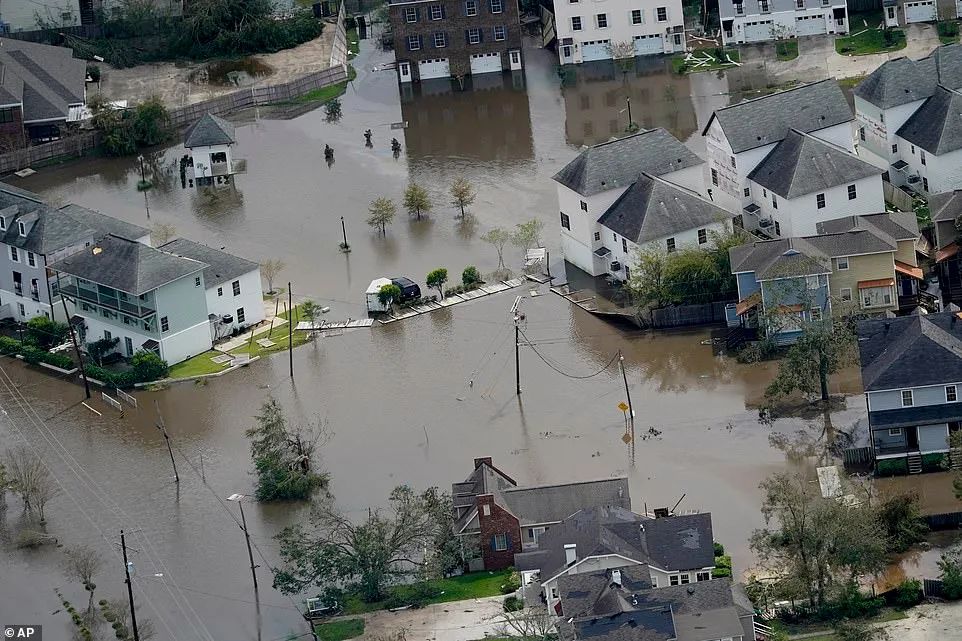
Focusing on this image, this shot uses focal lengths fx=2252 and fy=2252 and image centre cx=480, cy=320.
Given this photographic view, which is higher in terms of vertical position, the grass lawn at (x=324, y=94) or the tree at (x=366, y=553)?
the grass lawn at (x=324, y=94)

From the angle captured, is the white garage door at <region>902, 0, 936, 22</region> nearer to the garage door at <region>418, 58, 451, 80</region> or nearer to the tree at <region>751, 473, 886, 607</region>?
the garage door at <region>418, 58, 451, 80</region>

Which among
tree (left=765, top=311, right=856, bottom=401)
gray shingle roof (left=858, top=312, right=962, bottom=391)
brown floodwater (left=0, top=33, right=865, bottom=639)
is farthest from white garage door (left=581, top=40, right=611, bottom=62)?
gray shingle roof (left=858, top=312, right=962, bottom=391)

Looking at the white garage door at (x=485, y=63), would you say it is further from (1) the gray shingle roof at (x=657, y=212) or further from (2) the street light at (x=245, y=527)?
(2) the street light at (x=245, y=527)

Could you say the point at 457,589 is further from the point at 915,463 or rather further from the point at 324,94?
the point at 324,94

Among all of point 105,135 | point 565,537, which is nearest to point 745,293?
point 565,537

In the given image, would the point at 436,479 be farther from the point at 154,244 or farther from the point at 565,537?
the point at 154,244

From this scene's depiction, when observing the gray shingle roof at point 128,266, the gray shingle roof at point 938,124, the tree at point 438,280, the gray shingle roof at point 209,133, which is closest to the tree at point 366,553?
the gray shingle roof at point 128,266
